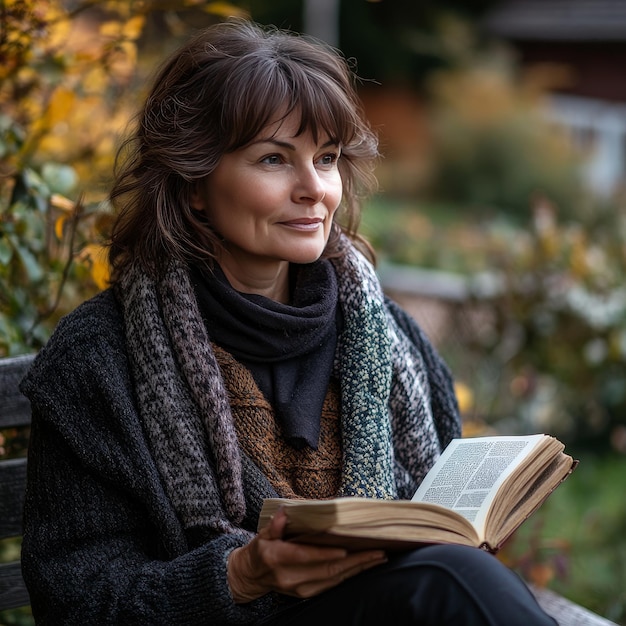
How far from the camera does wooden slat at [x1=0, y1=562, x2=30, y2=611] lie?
2340mm

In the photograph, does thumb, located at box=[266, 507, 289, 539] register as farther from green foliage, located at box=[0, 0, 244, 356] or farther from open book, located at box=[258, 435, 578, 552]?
green foliage, located at box=[0, 0, 244, 356]

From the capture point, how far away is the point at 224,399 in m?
2.01

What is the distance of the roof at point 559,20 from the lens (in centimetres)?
1659

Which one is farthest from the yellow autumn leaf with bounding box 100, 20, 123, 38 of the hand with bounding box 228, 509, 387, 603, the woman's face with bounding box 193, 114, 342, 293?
the hand with bounding box 228, 509, 387, 603

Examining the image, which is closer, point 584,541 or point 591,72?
point 584,541

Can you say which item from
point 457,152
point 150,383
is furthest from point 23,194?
point 457,152

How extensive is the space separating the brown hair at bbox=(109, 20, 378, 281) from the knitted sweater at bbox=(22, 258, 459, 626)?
26 centimetres

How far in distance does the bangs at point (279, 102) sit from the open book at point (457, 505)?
0.68 meters

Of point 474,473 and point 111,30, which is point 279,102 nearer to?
point 474,473

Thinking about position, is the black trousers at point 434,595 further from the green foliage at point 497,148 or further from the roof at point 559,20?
the roof at point 559,20

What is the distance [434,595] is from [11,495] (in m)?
1.06

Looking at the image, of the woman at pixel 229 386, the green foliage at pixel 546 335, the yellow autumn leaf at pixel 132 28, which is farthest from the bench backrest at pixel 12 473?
the green foliage at pixel 546 335

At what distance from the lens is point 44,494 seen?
1935 millimetres

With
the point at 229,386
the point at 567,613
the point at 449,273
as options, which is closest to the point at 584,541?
the point at 567,613
